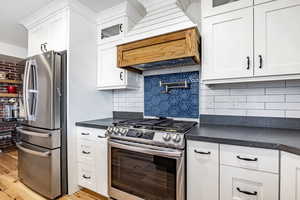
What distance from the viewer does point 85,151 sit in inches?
77.6

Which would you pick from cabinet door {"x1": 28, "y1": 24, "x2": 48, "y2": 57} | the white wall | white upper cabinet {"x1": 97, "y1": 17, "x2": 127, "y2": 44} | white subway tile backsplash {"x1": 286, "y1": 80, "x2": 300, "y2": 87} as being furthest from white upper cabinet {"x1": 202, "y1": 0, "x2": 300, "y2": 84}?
the white wall

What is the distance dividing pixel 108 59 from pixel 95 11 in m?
0.74

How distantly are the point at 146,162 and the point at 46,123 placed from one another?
1.32 meters

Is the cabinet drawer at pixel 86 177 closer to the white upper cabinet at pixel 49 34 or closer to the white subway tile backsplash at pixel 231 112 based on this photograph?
the white upper cabinet at pixel 49 34

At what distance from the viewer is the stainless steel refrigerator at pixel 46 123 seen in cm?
184

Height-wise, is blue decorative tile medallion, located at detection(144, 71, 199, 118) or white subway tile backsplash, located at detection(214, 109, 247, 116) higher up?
blue decorative tile medallion, located at detection(144, 71, 199, 118)

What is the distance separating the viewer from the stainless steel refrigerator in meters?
1.84

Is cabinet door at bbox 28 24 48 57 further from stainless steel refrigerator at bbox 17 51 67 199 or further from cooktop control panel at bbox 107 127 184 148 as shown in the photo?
cooktop control panel at bbox 107 127 184 148

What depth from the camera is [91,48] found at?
228 centimetres

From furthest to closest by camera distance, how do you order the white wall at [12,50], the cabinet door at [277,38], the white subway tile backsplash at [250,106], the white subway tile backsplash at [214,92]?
the white wall at [12,50]
the white subway tile backsplash at [214,92]
the white subway tile backsplash at [250,106]
the cabinet door at [277,38]

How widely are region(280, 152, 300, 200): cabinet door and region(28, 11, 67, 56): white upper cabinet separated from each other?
2.46 metres

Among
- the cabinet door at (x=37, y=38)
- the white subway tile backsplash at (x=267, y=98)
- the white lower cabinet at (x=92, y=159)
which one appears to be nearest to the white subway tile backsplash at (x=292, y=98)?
the white subway tile backsplash at (x=267, y=98)

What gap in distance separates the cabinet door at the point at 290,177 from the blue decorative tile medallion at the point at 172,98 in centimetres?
97

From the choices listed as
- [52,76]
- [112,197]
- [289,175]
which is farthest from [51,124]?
[289,175]
